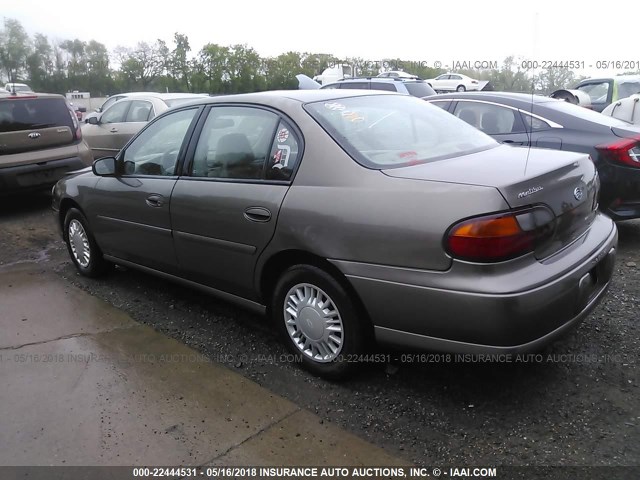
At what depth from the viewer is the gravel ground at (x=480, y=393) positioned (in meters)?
2.56

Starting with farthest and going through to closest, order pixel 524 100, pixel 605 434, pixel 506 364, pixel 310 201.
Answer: pixel 524 100 → pixel 506 364 → pixel 310 201 → pixel 605 434

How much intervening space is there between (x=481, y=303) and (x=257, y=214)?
4.54 feet

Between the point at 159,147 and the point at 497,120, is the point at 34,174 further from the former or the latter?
the point at 497,120

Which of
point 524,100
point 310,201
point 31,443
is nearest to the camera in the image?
point 31,443

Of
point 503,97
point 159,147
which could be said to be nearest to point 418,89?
point 503,97

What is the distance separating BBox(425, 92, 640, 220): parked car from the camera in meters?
4.93

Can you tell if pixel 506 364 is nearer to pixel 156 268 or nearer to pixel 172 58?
pixel 156 268

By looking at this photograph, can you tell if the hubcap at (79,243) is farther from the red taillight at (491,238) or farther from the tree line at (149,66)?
the tree line at (149,66)

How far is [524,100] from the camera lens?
18.5 ft

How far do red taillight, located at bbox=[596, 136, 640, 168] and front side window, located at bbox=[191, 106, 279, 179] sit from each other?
3236 mm

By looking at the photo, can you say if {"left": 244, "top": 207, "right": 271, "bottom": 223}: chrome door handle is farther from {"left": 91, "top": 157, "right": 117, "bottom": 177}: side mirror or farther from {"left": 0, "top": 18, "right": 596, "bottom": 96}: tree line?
{"left": 0, "top": 18, "right": 596, "bottom": 96}: tree line

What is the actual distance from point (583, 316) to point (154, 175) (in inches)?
115

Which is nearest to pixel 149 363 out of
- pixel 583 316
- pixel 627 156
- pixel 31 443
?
pixel 31 443

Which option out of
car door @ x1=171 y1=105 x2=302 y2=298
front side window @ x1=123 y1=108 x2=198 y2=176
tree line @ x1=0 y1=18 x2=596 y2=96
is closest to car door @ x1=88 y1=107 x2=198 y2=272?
front side window @ x1=123 y1=108 x2=198 y2=176
